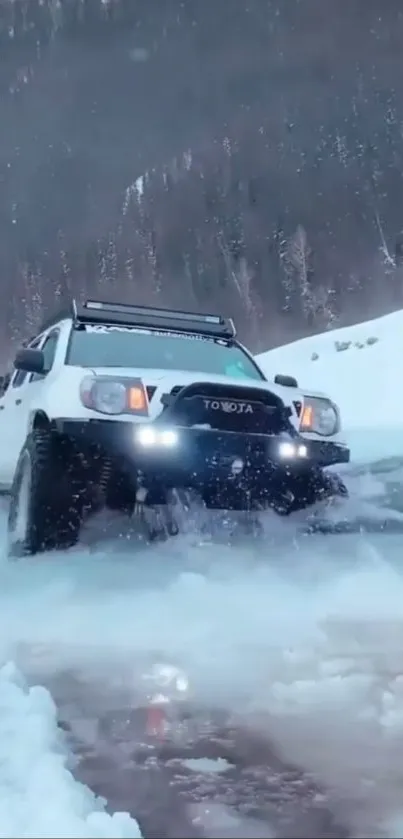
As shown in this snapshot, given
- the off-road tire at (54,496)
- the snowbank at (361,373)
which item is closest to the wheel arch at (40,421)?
Answer: the off-road tire at (54,496)

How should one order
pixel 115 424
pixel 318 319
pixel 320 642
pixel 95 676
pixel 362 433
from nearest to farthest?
pixel 95 676 → pixel 320 642 → pixel 115 424 → pixel 362 433 → pixel 318 319

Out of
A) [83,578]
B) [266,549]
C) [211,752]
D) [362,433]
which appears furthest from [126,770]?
[362,433]

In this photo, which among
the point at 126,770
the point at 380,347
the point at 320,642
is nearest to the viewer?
the point at 126,770

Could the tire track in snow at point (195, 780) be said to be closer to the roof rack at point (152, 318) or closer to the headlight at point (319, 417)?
the headlight at point (319, 417)

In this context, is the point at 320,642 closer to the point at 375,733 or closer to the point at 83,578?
the point at 375,733

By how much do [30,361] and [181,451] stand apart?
137 centimetres

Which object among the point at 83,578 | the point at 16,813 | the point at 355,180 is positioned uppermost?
the point at 355,180

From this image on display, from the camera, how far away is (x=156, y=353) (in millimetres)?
6316

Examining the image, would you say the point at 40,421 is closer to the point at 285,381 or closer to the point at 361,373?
the point at 285,381

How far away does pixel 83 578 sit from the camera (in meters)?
4.67

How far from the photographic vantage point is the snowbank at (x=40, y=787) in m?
2.01

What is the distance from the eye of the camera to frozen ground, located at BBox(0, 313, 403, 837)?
7.20ft

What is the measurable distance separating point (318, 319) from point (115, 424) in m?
48.6

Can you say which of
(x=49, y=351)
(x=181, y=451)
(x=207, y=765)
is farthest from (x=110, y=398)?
(x=207, y=765)
